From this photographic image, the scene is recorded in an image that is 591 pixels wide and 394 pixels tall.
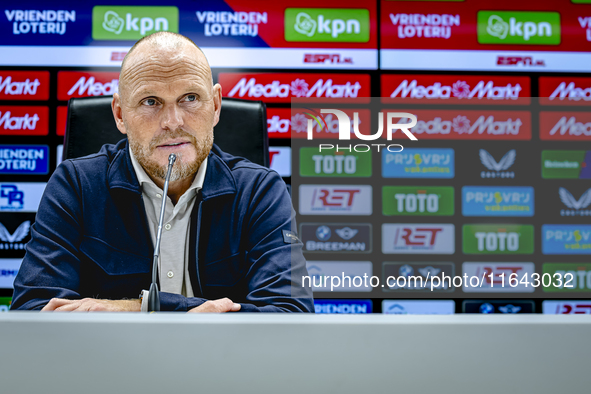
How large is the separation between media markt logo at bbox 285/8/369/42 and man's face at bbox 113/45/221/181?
1.17 metres

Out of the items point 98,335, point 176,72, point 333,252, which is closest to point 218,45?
point 176,72

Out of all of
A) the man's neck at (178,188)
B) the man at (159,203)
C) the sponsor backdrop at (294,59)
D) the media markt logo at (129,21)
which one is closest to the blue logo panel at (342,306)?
the sponsor backdrop at (294,59)

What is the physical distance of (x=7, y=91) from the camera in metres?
2.38

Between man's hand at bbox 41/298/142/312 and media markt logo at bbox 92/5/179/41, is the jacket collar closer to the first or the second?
man's hand at bbox 41/298/142/312

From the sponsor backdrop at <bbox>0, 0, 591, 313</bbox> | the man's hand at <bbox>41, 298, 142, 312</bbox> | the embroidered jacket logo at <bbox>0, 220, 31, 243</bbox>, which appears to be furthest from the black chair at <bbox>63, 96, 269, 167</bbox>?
the embroidered jacket logo at <bbox>0, 220, 31, 243</bbox>

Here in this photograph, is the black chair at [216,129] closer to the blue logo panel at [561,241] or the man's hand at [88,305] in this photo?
the man's hand at [88,305]

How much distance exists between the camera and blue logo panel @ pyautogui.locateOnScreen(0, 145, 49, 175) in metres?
2.35

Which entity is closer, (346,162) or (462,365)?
(462,365)

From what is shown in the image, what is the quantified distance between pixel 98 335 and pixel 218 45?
237 centimetres

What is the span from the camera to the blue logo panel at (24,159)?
7.71 ft

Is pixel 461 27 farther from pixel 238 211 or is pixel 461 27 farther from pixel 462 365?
pixel 462 365

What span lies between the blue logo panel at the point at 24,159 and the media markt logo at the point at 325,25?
1472 mm

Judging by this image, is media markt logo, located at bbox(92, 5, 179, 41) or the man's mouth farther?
media markt logo, located at bbox(92, 5, 179, 41)

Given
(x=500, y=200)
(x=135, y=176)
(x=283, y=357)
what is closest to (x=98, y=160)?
(x=135, y=176)
